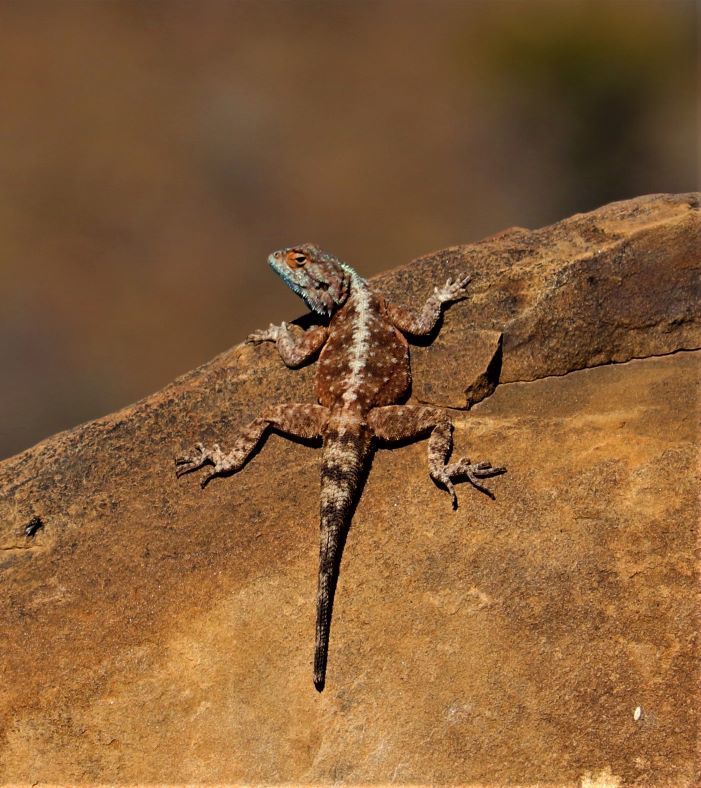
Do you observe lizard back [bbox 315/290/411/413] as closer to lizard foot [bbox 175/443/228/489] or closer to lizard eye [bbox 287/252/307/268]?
lizard eye [bbox 287/252/307/268]

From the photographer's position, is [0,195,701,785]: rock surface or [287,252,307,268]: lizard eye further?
[287,252,307,268]: lizard eye

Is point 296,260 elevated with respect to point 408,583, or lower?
elevated

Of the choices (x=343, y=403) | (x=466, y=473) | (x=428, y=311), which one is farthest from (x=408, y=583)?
(x=428, y=311)

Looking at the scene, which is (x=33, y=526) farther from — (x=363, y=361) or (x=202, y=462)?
(x=363, y=361)

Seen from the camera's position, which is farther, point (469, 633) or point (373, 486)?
point (373, 486)

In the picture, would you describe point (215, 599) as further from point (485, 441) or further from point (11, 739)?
point (485, 441)

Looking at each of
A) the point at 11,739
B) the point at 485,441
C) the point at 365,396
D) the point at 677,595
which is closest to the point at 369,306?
the point at 365,396

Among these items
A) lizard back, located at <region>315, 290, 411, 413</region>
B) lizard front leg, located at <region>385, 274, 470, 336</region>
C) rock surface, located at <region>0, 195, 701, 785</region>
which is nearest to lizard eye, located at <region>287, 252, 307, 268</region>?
lizard back, located at <region>315, 290, 411, 413</region>
